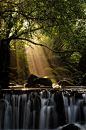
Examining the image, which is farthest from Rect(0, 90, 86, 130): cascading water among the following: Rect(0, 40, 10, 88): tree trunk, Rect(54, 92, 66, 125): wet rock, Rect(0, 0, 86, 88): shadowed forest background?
Rect(0, 40, 10, 88): tree trunk

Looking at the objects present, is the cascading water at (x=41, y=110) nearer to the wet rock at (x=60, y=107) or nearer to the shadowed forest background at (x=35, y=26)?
the wet rock at (x=60, y=107)

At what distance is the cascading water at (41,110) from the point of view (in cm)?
767

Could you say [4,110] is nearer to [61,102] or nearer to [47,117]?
[47,117]

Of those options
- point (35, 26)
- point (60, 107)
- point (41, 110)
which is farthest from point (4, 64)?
point (60, 107)

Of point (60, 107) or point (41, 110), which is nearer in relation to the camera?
point (41, 110)

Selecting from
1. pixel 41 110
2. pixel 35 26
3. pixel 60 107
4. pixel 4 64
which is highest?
pixel 35 26

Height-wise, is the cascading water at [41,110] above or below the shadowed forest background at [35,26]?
below

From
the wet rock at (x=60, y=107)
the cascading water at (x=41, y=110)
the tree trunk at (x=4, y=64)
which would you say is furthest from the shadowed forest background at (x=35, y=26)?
the cascading water at (x=41, y=110)

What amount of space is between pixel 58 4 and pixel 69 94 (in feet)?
16.7

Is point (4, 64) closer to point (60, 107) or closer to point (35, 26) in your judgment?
point (35, 26)

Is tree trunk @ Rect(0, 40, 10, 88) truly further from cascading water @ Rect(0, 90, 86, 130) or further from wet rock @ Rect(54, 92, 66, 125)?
wet rock @ Rect(54, 92, 66, 125)

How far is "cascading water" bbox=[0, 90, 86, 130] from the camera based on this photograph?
7668 mm

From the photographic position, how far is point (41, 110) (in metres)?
7.81

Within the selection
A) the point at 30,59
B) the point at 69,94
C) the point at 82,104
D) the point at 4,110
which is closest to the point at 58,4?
the point at 69,94
